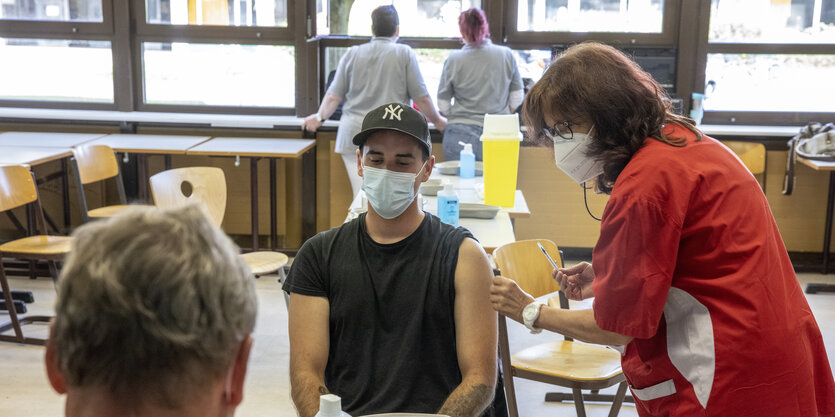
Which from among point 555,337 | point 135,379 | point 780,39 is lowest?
point 555,337

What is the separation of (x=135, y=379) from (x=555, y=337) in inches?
134

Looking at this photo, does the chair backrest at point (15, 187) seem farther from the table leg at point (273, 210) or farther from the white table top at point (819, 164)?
the white table top at point (819, 164)

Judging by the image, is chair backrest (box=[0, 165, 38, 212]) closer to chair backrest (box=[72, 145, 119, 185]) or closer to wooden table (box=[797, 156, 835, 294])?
chair backrest (box=[72, 145, 119, 185])

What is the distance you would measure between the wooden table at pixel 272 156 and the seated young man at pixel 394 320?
2977mm

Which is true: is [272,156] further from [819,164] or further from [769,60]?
[769,60]

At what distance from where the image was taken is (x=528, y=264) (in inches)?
103

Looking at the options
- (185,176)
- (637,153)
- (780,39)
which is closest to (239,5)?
(185,176)

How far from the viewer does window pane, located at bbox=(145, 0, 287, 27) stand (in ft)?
17.8

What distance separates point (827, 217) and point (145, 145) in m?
4.17

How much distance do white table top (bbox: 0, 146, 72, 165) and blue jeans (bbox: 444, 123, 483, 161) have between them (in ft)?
7.17

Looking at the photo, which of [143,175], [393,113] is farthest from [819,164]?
[143,175]

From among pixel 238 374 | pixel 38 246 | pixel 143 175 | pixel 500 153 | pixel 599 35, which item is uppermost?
pixel 599 35

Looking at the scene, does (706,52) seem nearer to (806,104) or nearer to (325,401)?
(806,104)

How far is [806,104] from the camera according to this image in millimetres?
5340
